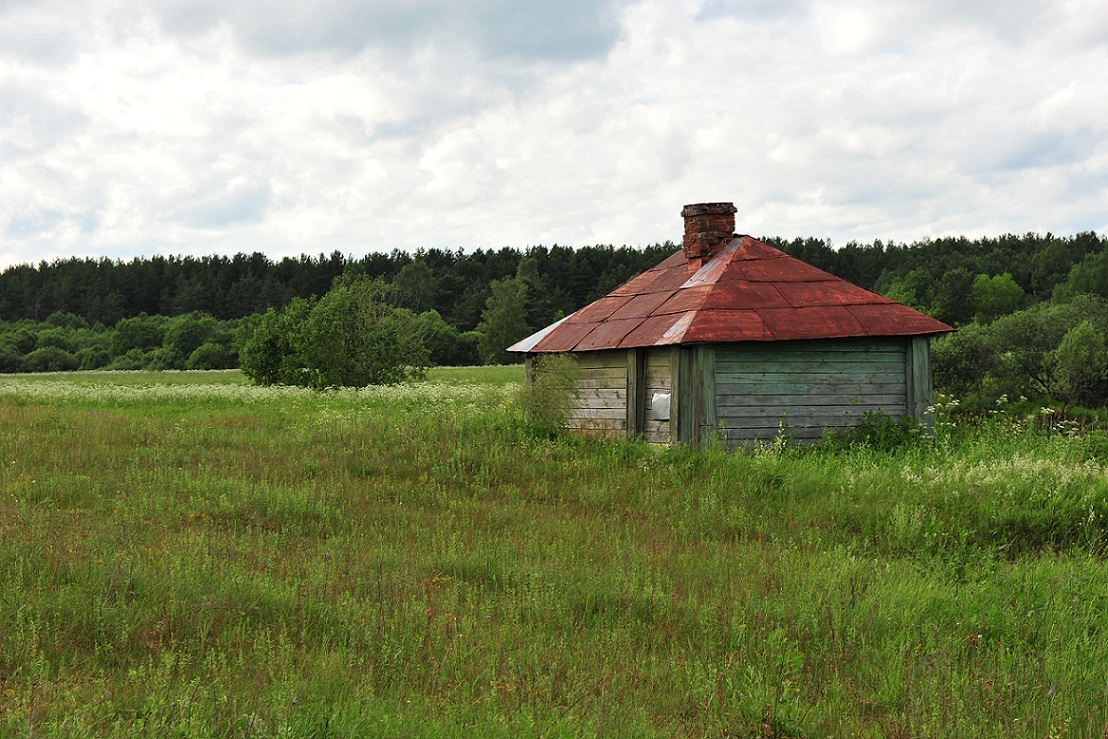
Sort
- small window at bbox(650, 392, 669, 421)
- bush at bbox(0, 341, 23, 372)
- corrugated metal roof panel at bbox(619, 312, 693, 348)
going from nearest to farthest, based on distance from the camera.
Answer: corrugated metal roof panel at bbox(619, 312, 693, 348), small window at bbox(650, 392, 669, 421), bush at bbox(0, 341, 23, 372)

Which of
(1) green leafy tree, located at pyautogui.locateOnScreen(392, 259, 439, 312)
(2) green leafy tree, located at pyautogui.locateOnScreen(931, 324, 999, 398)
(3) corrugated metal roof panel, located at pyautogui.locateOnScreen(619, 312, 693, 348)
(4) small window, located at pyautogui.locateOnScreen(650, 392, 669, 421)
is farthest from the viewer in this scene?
(1) green leafy tree, located at pyautogui.locateOnScreen(392, 259, 439, 312)

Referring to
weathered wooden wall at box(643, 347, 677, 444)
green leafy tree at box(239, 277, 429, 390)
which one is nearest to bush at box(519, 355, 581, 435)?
weathered wooden wall at box(643, 347, 677, 444)

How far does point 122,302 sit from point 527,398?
9757cm

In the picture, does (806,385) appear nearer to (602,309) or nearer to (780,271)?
(780,271)

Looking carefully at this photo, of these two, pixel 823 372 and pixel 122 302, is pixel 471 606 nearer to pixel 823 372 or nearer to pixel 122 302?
pixel 823 372

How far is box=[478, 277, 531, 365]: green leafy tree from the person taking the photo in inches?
3039

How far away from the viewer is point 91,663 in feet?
16.2

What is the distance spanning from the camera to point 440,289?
326ft

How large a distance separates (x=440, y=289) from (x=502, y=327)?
76.7 feet

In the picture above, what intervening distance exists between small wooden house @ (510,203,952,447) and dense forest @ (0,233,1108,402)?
4027 cm

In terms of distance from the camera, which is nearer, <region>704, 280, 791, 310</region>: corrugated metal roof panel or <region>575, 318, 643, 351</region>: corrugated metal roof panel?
<region>704, 280, 791, 310</region>: corrugated metal roof panel

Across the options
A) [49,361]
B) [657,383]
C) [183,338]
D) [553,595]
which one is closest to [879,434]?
[657,383]

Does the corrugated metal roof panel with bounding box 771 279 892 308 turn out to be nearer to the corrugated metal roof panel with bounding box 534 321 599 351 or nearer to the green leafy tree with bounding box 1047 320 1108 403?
the corrugated metal roof panel with bounding box 534 321 599 351

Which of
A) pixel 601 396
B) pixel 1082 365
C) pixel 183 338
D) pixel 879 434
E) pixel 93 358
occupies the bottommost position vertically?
pixel 879 434
